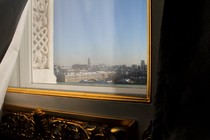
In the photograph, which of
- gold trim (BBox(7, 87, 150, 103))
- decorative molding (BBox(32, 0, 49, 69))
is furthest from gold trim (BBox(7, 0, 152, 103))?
decorative molding (BBox(32, 0, 49, 69))

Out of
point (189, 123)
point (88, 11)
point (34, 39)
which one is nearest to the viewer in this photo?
point (189, 123)

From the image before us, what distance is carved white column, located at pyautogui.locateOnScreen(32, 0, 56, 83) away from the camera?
0.81 meters

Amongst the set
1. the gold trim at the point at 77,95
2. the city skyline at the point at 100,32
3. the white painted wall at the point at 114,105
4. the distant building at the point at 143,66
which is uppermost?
the city skyline at the point at 100,32

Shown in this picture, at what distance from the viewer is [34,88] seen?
0.82 m

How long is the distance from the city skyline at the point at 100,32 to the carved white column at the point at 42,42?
4cm

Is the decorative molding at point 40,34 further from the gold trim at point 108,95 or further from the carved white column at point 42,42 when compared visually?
the gold trim at point 108,95

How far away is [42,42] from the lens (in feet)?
2.77

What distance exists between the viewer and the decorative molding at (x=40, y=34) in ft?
2.74

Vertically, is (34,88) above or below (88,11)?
below

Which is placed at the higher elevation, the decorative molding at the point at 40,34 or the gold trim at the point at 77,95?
the decorative molding at the point at 40,34

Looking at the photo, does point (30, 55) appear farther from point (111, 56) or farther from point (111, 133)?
point (111, 133)

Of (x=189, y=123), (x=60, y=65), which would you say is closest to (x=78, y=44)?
(x=60, y=65)

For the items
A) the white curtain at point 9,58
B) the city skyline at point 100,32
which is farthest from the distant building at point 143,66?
the white curtain at point 9,58

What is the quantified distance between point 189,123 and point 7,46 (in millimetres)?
659
